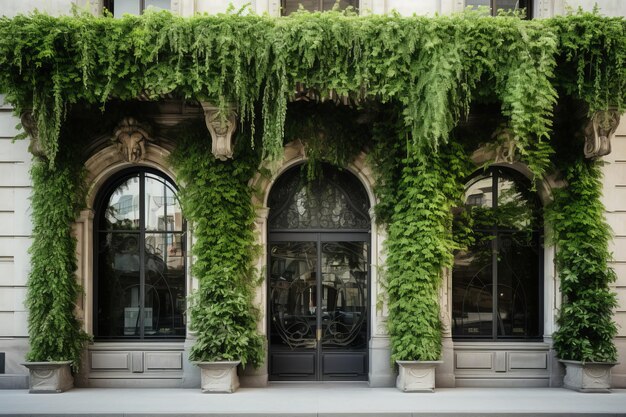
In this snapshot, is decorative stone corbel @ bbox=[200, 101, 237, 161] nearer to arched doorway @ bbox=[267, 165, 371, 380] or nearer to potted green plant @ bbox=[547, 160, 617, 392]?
arched doorway @ bbox=[267, 165, 371, 380]

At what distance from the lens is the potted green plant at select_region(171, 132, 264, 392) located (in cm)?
1184

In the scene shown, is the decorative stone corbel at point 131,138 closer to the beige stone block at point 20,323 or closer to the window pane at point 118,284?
the window pane at point 118,284

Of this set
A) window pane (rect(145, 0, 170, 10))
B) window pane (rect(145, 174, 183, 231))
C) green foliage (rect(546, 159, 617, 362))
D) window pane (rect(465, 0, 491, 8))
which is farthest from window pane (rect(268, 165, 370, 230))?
window pane (rect(465, 0, 491, 8))

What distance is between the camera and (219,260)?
481 inches

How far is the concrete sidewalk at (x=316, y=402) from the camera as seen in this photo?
10148mm

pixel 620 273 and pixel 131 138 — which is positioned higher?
pixel 131 138

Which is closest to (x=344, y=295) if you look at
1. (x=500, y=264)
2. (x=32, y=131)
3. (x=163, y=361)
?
(x=500, y=264)

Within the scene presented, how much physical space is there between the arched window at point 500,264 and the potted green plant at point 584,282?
2.08 feet

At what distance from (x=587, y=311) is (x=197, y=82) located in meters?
8.19

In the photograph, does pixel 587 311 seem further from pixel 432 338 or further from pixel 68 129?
pixel 68 129

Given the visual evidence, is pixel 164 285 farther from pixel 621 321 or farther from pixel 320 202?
pixel 621 321

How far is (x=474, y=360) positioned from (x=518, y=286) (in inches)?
69.3

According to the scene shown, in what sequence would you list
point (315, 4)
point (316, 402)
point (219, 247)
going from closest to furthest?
point (316, 402)
point (219, 247)
point (315, 4)

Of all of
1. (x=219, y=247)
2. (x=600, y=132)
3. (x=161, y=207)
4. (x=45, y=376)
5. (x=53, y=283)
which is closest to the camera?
(x=45, y=376)
